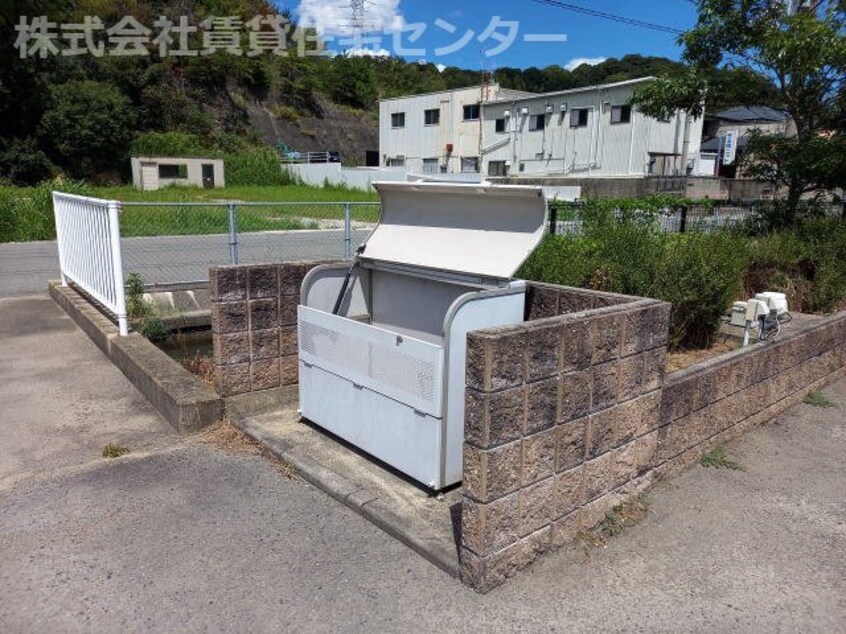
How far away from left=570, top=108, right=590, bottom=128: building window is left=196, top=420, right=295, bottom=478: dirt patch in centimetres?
3071

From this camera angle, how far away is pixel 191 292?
733 cm

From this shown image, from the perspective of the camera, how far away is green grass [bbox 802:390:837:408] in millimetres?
5004

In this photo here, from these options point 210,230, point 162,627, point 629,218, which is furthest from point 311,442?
point 210,230

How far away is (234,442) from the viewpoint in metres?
3.98

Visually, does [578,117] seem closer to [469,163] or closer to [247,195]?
[469,163]

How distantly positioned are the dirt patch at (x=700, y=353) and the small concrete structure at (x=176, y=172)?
114 feet

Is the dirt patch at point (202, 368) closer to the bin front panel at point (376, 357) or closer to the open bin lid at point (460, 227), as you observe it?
the bin front panel at point (376, 357)

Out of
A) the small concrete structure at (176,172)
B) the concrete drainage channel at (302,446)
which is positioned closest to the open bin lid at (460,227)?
the concrete drainage channel at (302,446)

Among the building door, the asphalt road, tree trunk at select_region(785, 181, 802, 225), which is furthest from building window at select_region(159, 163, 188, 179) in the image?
tree trunk at select_region(785, 181, 802, 225)

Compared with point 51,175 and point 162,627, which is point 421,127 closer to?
point 51,175

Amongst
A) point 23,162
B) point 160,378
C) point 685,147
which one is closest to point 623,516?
point 160,378

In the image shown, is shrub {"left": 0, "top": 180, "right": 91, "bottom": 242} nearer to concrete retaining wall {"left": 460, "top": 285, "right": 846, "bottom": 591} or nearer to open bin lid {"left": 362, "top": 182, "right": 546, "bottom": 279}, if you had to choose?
open bin lid {"left": 362, "top": 182, "right": 546, "bottom": 279}

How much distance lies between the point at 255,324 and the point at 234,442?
832mm

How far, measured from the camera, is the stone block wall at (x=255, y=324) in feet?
13.8
